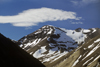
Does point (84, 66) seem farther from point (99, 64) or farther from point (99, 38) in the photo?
point (99, 38)

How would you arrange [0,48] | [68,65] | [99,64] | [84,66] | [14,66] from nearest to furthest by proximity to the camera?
[14,66] < [0,48] < [99,64] < [84,66] < [68,65]

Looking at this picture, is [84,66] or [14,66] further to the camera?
[84,66]

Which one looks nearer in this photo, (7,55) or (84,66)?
(7,55)

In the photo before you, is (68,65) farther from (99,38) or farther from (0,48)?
(0,48)

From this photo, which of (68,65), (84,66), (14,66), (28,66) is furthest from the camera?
(68,65)

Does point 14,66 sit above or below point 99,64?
above

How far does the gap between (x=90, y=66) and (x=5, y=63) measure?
57.3m

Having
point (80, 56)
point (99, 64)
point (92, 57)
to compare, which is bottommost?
point (99, 64)

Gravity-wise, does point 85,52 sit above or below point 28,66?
above

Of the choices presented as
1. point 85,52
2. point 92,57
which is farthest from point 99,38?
point 92,57

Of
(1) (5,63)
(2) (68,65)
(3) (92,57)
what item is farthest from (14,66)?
(2) (68,65)

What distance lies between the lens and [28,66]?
3634 centimetres

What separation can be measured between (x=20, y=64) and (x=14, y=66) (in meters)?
2.88

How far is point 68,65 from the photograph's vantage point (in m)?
97.6
